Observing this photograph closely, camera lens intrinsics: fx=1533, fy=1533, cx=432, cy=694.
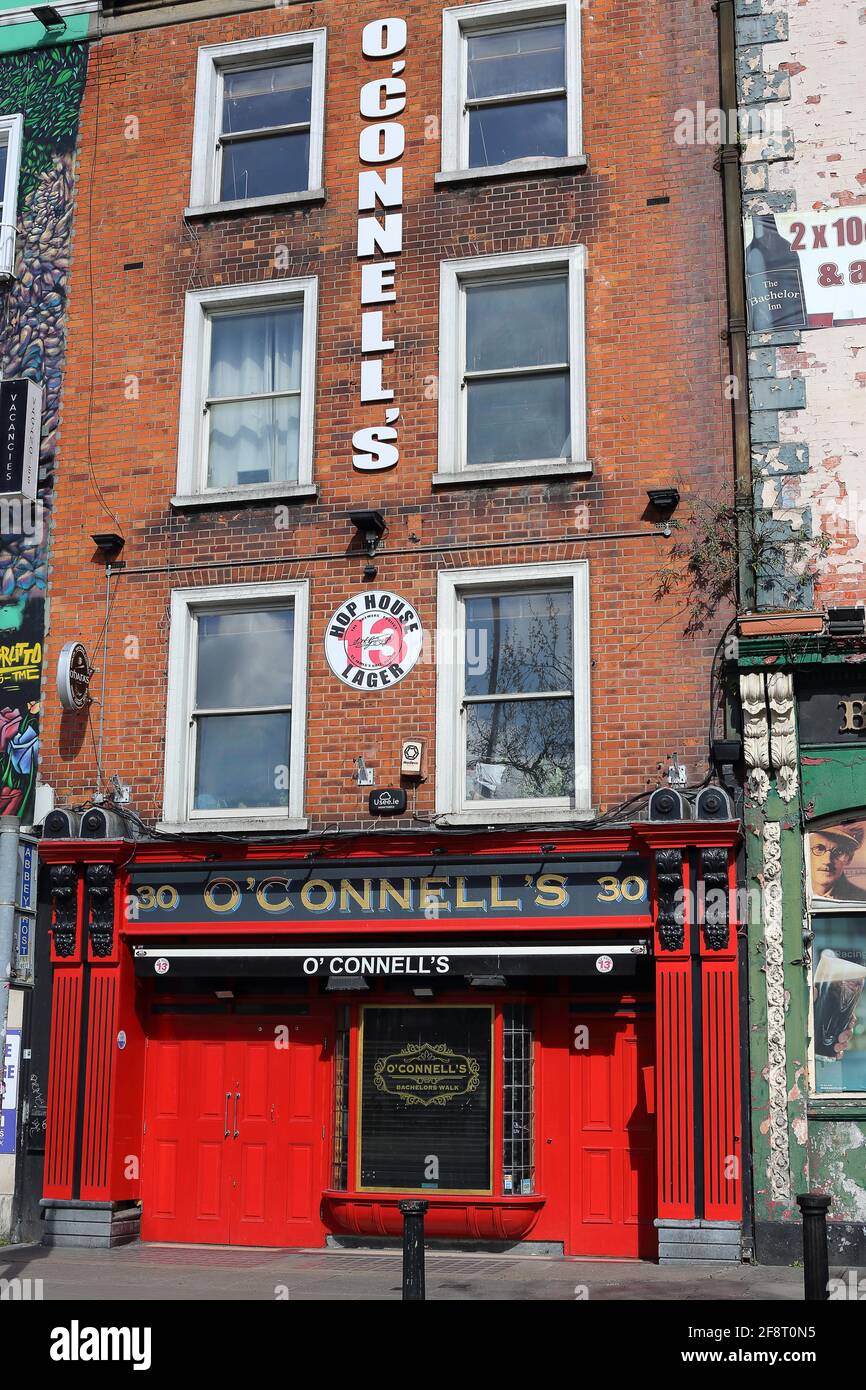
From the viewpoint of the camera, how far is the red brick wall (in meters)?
14.9

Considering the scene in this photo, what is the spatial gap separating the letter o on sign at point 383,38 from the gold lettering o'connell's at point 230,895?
9.07 metres

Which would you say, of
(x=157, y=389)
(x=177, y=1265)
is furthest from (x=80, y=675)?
(x=177, y=1265)

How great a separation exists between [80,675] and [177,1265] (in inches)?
234

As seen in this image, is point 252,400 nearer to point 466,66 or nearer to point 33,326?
point 33,326

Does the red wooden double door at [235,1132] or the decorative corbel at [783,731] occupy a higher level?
the decorative corbel at [783,731]

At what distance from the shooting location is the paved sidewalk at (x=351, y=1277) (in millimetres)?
11812

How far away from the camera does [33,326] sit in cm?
1739

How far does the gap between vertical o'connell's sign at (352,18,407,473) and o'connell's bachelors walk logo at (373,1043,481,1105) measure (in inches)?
231

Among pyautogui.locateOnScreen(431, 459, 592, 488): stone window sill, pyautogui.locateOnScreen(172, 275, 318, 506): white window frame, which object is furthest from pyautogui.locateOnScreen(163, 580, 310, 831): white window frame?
pyautogui.locateOnScreen(431, 459, 592, 488): stone window sill

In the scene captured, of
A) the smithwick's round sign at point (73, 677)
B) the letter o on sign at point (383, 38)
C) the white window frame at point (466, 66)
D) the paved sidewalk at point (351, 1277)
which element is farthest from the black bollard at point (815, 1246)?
the letter o on sign at point (383, 38)

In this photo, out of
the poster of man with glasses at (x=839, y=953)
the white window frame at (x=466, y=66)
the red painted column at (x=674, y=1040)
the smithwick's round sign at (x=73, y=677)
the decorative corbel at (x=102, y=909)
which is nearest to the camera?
the red painted column at (x=674, y=1040)

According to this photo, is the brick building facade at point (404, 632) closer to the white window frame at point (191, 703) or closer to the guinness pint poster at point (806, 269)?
the white window frame at point (191, 703)

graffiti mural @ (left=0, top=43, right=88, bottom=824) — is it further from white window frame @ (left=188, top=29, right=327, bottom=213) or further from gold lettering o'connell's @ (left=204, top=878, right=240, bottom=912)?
gold lettering o'connell's @ (left=204, top=878, right=240, bottom=912)

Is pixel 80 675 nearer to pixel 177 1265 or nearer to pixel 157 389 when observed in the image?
pixel 157 389
